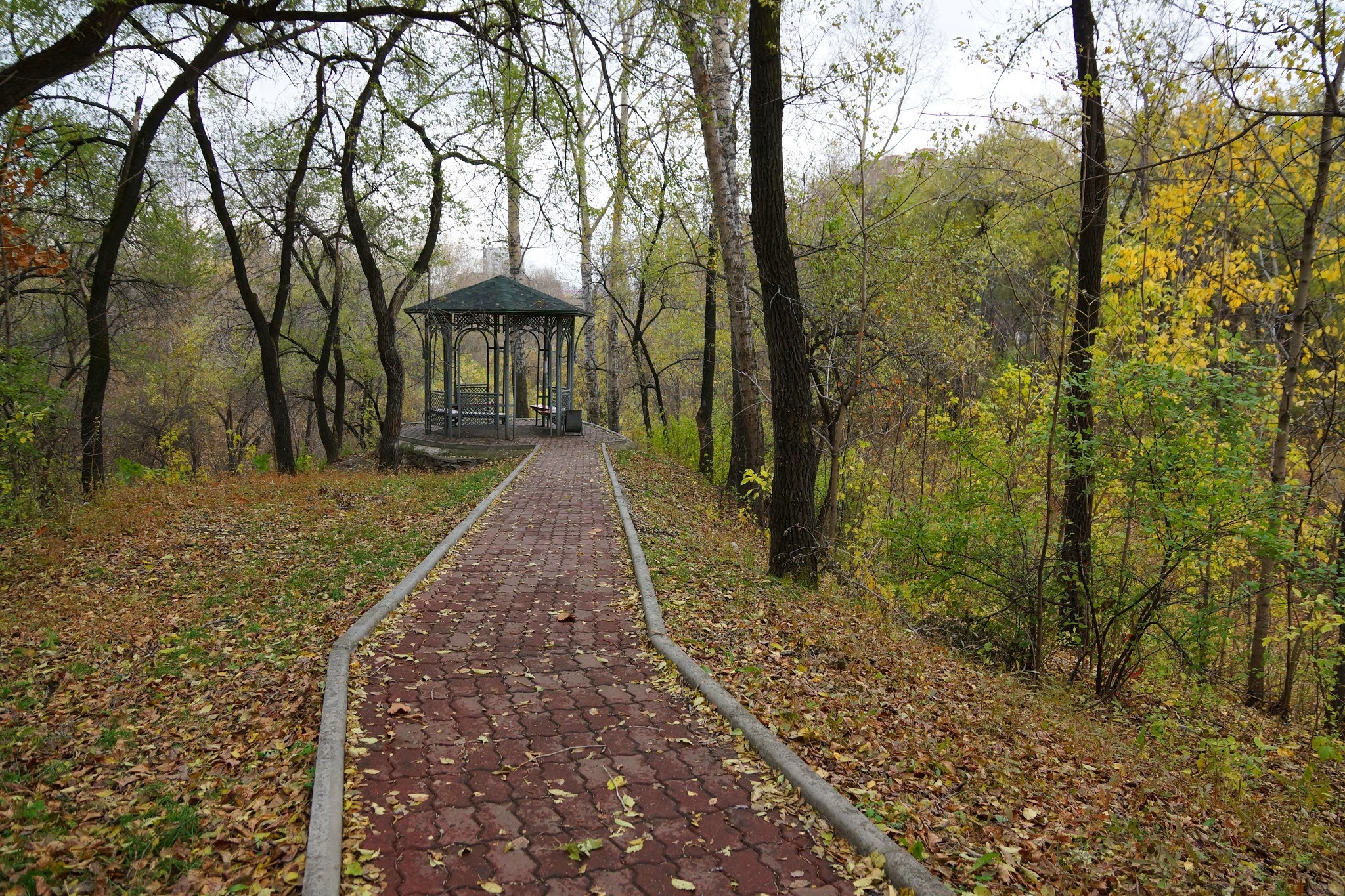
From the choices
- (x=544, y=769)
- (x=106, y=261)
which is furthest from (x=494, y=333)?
(x=544, y=769)

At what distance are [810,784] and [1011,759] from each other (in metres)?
1.50

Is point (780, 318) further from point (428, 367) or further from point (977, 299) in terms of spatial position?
point (428, 367)

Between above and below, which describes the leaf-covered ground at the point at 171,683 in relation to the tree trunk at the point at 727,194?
below

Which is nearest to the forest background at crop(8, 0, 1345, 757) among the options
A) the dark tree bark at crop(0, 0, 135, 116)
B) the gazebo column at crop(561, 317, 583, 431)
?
the dark tree bark at crop(0, 0, 135, 116)

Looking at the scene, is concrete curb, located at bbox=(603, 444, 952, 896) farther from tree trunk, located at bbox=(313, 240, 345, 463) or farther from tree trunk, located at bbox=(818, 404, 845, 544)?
tree trunk, located at bbox=(313, 240, 345, 463)

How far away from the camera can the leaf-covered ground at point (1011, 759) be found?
10.5ft

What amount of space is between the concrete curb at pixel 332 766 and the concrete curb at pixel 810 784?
2013 millimetres

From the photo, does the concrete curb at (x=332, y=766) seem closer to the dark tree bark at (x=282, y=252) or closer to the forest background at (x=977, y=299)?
the forest background at (x=977, y=299)

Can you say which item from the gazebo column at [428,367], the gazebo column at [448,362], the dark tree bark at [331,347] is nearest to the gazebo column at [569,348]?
the gazebo column at [448,362]

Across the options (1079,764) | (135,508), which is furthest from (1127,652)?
(135,508)

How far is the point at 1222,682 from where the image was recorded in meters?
7.75

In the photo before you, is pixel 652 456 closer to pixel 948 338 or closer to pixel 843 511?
pixel 843 511

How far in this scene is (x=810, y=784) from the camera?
137 inches

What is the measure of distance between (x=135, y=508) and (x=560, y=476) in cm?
620
